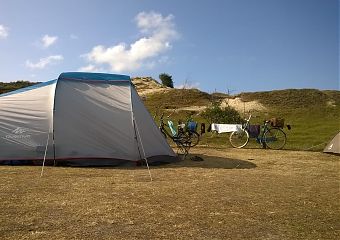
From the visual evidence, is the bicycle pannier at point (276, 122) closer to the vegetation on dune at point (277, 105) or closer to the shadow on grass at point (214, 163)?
the shadow on grass at point (214, 163)

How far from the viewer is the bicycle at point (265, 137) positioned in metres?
15.8

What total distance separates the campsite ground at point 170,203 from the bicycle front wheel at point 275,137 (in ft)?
17.6

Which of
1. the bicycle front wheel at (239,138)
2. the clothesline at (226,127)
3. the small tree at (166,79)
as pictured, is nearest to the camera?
the bicycle front wheel at (239,138)

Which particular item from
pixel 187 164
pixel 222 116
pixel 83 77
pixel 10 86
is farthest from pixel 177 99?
pixel 187 164

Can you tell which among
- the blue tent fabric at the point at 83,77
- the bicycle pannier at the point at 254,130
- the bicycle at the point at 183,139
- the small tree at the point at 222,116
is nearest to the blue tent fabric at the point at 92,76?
the blue tent fabric at the point at 83,77

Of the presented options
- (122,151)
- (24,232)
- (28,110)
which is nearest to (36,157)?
(28,110)

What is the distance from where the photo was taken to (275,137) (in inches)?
624

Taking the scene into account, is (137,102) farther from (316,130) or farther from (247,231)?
(316,130)

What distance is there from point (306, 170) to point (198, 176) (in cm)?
317

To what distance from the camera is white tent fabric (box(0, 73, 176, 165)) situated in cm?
1004

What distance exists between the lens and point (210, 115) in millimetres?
25391

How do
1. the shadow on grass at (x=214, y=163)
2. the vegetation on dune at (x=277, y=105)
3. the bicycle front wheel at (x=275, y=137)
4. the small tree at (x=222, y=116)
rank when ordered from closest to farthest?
the shadow on grass at (x=214, y=163)
the bicycle front wheel at (x=275, y=137)
the small tree at (x=222, y=116)
the vegetation on dune at (x=277, y=105)

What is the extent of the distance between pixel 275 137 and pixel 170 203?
10.4 m

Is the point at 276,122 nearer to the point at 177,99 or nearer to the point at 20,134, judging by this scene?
the point at 20,134
